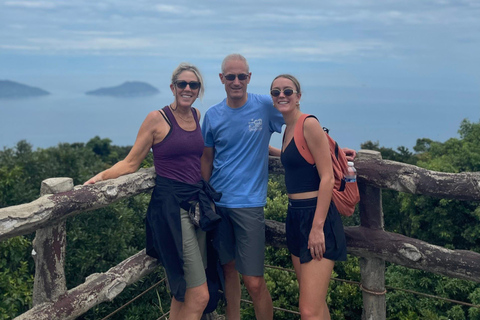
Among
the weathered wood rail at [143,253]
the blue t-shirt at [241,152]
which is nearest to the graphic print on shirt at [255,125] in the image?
the blue t-shirt at [241,152]

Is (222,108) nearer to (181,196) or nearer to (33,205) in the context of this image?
(181,196)

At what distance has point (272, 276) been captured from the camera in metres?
6.19

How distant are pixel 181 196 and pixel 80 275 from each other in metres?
4.28

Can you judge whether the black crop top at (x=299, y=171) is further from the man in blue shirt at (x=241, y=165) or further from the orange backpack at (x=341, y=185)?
the man in blue shirt at (x=241, y=165)

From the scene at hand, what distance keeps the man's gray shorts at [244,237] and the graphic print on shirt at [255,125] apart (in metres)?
0.66

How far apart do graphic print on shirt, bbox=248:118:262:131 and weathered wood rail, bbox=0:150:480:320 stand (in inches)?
21.8

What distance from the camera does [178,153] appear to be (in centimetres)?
407

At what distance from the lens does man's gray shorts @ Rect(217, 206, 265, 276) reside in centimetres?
430

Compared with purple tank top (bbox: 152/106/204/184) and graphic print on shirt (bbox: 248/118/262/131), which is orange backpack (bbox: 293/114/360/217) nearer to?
graphic print on shirt (bbox: 248/118/262/131)

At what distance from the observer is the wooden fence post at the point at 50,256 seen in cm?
363

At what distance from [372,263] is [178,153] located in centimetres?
193

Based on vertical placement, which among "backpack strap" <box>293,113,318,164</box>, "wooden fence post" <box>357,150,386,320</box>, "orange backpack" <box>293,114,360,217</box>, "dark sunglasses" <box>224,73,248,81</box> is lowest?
"wooden fence post" <box>357,150,386,320</box>

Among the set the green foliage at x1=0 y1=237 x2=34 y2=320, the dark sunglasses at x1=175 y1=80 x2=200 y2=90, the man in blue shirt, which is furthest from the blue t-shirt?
the green foliage at x1=0 y1=237 x2=34 y2=320

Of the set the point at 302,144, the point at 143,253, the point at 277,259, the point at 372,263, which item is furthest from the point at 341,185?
the point at 277,259
